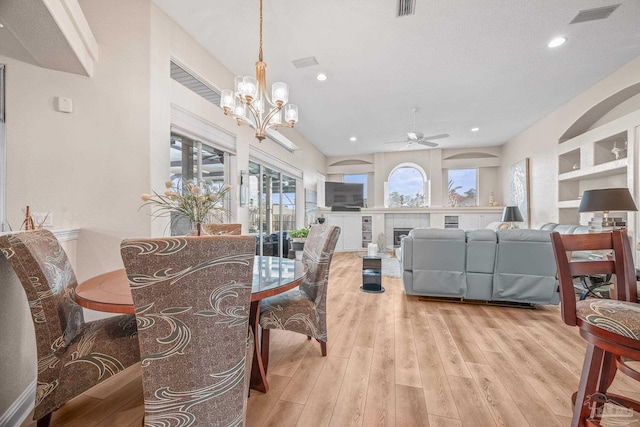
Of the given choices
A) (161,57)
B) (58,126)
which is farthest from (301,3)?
(58,126)

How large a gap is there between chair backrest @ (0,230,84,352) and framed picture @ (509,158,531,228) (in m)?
7.25

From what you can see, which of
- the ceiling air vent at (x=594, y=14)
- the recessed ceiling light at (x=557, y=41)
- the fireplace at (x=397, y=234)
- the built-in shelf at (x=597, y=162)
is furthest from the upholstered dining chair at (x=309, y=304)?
the fireplace at (x=397, y=234)

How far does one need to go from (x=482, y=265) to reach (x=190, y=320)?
325 cm

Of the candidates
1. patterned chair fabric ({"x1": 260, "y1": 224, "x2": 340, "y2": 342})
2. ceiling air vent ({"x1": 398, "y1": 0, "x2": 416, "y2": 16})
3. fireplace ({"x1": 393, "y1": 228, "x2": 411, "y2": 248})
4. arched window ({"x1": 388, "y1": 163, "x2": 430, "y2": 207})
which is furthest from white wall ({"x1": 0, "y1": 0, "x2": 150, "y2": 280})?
arched window ({"x1": 388, "y1": 163, "x2": 430, "y2": 207})

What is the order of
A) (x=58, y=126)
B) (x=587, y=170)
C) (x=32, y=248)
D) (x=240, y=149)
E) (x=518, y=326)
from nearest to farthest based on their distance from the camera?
(x=32, y=248) < (x=58, y=126) < (x=518, y=326) < (x=240, y=149) < (x=587, y=170)

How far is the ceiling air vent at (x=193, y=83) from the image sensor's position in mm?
2777

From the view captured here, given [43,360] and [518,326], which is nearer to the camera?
[43,360]

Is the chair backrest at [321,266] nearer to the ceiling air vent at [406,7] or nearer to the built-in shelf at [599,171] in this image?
the ceiling air vent at [406,7]

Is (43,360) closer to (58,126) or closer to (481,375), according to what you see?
(58,126)

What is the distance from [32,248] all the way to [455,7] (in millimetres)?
3428

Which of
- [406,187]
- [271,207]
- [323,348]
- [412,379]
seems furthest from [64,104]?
[406,187]

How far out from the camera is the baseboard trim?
130 centimetres

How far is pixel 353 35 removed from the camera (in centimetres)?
279

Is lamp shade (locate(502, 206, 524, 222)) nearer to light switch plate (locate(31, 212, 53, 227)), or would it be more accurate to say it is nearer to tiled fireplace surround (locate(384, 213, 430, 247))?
tiled fireplace surround (locate(384, 213, 430, 247))
